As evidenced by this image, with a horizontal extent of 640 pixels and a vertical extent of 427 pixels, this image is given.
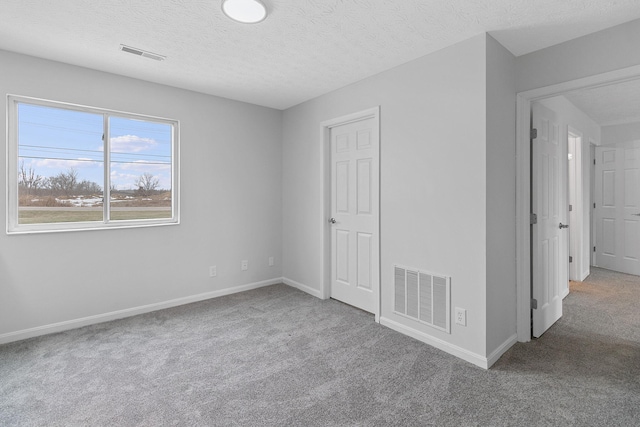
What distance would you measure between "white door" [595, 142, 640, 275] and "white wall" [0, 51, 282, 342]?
209 inches

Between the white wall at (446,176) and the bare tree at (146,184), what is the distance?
2.43 meters

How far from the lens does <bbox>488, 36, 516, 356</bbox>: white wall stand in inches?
94.5

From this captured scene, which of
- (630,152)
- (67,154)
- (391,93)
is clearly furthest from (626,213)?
(67,154)

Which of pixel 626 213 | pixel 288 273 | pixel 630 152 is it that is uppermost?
pixel 630 152

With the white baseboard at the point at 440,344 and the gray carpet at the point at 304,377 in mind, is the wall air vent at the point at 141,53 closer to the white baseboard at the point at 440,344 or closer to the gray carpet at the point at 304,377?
the gray carpet at the point at 304,377

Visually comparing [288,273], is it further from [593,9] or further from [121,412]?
[593,9]

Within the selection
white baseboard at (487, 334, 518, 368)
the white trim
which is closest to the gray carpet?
white baseboard at (487, 334, 518, 368)

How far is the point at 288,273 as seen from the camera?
14.9ft

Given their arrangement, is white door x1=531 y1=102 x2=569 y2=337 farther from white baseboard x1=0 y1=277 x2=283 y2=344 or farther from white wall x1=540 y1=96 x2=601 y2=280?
white baseboard x1=0 y1=277 x2=283 y2=344

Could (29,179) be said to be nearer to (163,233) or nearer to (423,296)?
(163,233)

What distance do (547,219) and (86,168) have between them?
4.48m

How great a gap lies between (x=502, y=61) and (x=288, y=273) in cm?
346

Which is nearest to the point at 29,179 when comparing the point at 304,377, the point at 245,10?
the point at 245,10

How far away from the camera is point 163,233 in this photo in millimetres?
3580
